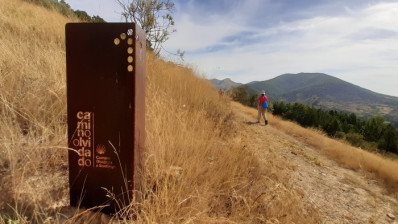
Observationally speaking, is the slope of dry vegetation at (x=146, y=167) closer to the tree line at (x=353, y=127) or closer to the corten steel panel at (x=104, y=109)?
the corten steel panel at (x=104, y=109)

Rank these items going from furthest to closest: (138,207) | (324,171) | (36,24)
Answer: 1. (324,171)
2. (36,24)
3. (138,207)

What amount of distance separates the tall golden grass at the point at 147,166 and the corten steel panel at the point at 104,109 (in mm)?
134

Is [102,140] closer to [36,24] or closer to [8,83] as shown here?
[8,83]

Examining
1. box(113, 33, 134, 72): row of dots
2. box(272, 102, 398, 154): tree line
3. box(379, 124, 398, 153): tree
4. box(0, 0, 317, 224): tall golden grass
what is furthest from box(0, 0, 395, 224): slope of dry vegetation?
box(379, 124, 398, 153): tree

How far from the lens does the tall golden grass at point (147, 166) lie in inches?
63.5

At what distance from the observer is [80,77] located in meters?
1.47

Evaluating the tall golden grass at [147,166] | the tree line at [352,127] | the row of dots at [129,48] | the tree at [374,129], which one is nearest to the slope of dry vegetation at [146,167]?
the tall golden grass at [147,166]

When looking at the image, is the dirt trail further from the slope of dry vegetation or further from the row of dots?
the row of dots

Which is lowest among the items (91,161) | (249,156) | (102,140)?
(249,156)

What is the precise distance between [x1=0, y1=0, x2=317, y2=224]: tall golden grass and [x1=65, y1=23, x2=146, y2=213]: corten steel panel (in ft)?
0.44

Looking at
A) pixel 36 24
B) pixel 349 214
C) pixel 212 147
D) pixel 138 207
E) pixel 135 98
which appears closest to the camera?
pixel 135 98

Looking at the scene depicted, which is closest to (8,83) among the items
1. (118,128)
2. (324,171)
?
(118,128)

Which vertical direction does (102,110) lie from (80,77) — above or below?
below

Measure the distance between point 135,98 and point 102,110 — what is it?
206mm
